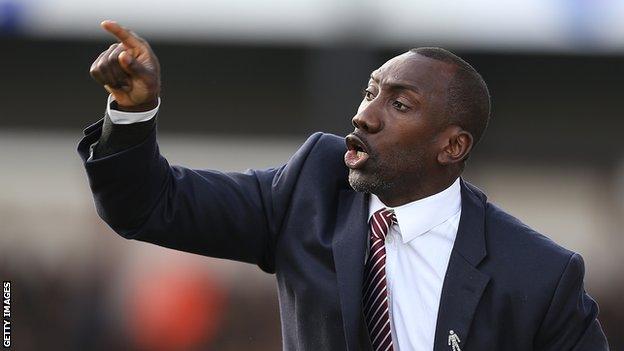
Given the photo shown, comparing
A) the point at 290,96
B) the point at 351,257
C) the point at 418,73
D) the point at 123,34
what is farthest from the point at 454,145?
the point at 290,96

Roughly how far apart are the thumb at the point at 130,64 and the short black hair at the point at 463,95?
2.96 ft

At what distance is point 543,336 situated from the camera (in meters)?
3.29

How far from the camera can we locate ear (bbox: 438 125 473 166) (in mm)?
3498

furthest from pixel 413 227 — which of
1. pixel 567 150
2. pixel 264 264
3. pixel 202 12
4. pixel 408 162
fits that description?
pixel 567 150

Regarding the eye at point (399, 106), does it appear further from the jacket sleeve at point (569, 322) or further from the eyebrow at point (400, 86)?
the jacket sleeve at point (569, 322)

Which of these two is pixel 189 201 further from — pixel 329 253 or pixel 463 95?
pixel 463 95

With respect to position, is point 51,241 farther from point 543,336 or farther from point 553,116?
point 543,336

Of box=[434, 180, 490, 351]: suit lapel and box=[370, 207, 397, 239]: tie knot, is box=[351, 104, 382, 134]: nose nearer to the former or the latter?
box=[370, 207, 397, 239]: tie knot

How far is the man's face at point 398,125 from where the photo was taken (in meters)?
3.35

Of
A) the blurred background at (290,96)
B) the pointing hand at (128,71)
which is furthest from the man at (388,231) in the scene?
the blurred background at (290,96)

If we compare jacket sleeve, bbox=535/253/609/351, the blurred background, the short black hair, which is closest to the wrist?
the short black hair

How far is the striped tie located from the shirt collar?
0.20 ft

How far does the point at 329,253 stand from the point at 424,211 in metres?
0.32

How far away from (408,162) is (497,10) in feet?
23.1
